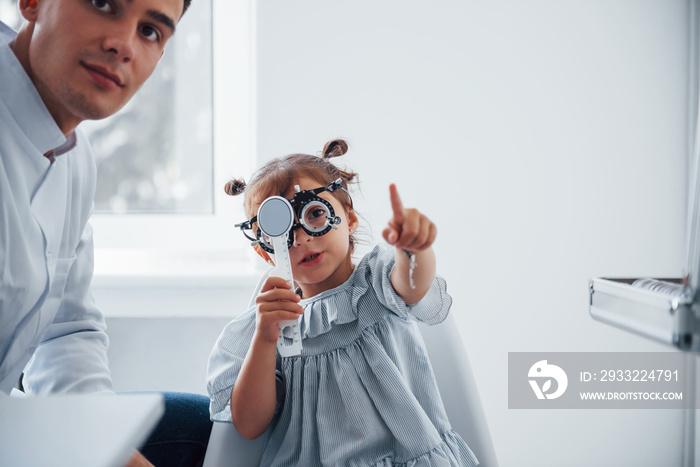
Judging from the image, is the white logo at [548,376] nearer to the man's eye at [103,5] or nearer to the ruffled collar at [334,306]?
the ruffled collar at [334,306]

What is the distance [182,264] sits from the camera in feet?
5.88

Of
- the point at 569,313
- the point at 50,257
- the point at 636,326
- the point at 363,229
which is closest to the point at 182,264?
the point at 363,229

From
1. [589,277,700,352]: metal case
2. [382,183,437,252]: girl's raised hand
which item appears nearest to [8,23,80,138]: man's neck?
[382,183,437,252]: girl's raised hand

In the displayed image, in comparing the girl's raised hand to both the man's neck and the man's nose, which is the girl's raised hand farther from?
the man's neck

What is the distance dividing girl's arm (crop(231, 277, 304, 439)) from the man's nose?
417 millimetres

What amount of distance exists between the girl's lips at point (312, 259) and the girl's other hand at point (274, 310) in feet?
0.27

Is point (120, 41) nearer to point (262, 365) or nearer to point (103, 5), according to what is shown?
point (103, 5)

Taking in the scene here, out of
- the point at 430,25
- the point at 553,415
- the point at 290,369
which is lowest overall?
the point at 553,415

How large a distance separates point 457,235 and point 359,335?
2.18 feet

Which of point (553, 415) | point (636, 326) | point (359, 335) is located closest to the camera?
point (636, 326)

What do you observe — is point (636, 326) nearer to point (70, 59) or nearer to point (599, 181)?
point (70, 59)

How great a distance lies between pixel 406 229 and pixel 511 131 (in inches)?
35.5

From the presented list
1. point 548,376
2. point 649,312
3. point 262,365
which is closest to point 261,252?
→ point 262,365

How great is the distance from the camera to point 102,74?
0.89m
